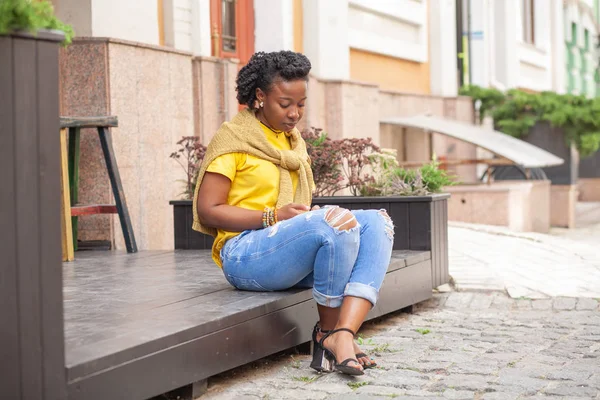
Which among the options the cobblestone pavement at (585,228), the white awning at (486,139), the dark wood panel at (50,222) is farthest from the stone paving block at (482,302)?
the white awning at (486,139)

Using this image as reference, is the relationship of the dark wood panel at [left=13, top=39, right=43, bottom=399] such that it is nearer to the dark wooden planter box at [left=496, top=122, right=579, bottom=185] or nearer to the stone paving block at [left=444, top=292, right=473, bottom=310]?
the stone paving block at [left=444, top=292, right=473, bottom=310]

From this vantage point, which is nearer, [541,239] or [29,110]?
[29,110]

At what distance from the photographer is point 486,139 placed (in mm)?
14469

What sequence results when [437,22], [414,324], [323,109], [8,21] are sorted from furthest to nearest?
[437,22], [323,109], [414,324], [8,21]

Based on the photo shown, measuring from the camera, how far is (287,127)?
4.53m

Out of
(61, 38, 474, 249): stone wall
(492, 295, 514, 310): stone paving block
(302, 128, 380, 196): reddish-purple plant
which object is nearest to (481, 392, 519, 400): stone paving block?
(492, 295, 514, 310): stone paving block

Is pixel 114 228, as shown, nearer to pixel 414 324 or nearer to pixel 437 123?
pixel 414 324

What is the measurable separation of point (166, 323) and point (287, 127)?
1212 millimetres

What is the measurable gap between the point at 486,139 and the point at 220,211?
10.7 metres

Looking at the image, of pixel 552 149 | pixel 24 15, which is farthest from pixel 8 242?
pixel 552 149

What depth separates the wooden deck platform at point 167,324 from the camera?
323 cm

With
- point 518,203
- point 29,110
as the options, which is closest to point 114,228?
point 29,110

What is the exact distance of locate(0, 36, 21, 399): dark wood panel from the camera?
2.79 metres

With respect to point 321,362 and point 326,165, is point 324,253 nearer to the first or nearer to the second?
point 321,362
